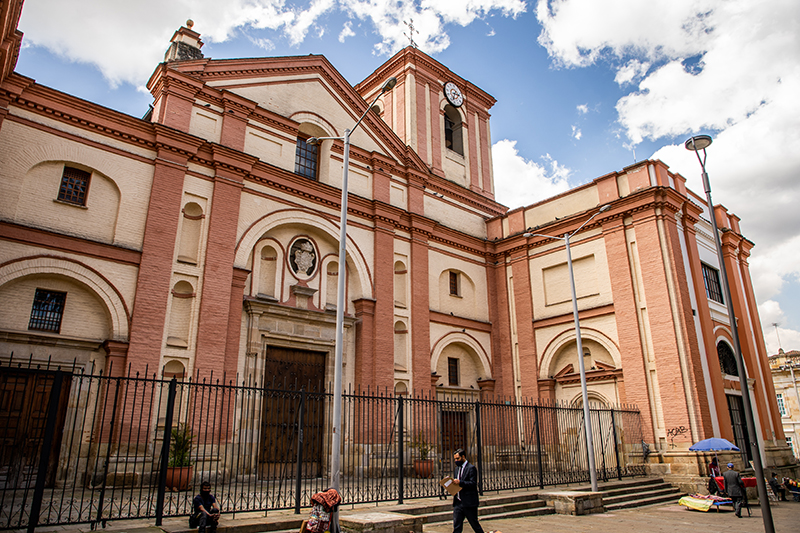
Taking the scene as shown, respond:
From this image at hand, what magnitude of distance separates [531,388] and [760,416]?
862 cm

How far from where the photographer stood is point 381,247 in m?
19.8

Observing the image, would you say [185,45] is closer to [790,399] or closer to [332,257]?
[332,257]

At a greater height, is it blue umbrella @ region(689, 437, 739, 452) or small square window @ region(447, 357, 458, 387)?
small square window @ region(447, 357, 458, 387)

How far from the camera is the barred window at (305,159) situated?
19.4 m

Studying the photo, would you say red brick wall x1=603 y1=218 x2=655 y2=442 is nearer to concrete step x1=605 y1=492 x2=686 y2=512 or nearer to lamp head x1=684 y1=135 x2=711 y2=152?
concrete step x1=605 y1=492 x2=686 y2=512

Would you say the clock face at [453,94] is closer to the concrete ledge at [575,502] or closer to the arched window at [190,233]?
the arched window at [190,233]

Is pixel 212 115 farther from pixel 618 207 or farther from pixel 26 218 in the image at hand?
pixel 618 207

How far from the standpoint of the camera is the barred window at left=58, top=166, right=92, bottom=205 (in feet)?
45.6

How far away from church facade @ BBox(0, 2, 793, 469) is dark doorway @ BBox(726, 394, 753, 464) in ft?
0.51

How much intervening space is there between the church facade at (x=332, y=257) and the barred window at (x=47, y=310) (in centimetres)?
3

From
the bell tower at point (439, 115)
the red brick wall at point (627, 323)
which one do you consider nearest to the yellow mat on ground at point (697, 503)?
the red brick wall at point (627, 323)

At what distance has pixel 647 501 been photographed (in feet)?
47.8

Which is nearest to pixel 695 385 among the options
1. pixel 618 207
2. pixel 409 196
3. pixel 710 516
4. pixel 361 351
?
pixel 710 516

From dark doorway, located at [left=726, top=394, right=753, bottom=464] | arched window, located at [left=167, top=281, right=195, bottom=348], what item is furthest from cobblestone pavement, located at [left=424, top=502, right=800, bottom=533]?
arched window, located at [left=167, top=281, right=195, bottom=348]
